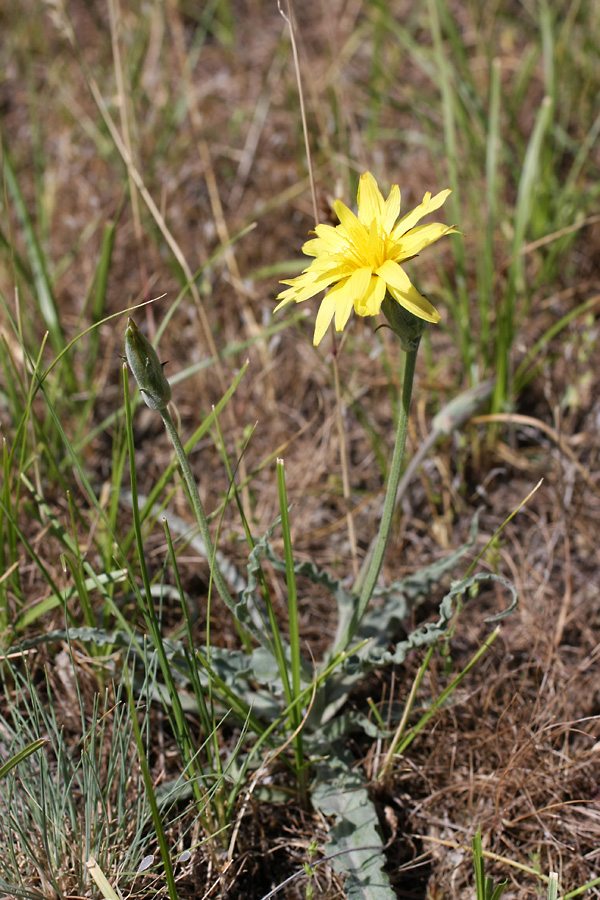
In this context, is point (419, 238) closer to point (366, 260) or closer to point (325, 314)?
point (366, 260)

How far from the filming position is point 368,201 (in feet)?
5.08

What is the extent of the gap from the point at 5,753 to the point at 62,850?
36 centimetres

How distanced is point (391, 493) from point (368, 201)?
630 millimetres

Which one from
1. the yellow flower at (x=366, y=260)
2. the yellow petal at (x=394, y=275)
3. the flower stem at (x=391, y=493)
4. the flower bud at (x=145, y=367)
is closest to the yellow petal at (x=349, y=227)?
the yellow flower at (x=366, y=260)

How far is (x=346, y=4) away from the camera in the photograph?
404 cm

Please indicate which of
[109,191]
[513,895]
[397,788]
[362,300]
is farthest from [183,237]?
[513,895]

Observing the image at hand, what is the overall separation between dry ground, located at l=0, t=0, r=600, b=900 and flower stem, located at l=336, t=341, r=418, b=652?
0.97 ft

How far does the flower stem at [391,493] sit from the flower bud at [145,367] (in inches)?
18.0

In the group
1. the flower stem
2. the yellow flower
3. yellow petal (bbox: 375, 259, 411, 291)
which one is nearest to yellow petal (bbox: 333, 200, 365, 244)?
the yellow flower

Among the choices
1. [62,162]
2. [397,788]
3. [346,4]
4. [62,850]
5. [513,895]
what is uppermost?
[346,4]

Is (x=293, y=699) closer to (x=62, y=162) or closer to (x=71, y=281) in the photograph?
(x=71, y=281)

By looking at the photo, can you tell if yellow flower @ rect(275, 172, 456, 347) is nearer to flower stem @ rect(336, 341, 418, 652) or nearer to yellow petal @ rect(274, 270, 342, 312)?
yellow petal @ rect(274, 270, 342, 312)

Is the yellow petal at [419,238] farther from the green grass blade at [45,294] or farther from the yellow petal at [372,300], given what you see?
the green grass blade at [45,294]

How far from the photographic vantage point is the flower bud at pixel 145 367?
1.27 metres
